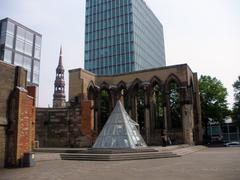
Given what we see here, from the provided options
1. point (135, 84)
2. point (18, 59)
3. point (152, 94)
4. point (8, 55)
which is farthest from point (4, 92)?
point (18, 59)

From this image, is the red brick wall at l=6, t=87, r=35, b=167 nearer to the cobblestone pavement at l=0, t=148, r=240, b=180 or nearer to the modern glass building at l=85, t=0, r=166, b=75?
the cobblestone pavement at l=0, t=148, r=240, b=180

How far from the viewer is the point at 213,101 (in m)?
38.0

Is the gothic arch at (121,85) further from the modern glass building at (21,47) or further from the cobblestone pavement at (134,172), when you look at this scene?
the modern glass building at (21,47)

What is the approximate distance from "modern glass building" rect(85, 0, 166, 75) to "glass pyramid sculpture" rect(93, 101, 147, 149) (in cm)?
4242

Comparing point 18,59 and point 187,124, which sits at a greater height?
point 18,59

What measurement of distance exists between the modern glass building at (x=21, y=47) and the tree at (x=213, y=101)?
171 feet

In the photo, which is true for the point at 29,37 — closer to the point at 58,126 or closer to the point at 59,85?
the point at 59,85

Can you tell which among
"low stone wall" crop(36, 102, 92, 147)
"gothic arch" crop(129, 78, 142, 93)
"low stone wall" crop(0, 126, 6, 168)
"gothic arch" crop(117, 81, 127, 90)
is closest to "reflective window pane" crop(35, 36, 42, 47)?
"gothic arch" crop(117, 81, 127, 90)

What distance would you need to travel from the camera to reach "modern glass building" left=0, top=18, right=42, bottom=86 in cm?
6994

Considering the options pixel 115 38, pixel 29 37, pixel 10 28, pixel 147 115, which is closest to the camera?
pixel 147 115

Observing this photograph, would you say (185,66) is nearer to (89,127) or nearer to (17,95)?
(89,127)

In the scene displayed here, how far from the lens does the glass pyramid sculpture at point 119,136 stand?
1884 cm

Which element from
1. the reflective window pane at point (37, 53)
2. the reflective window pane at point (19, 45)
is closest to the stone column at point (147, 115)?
the reflective window pane at point (19, 45)

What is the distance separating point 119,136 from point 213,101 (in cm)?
2337
